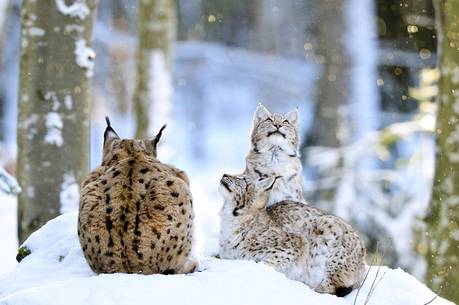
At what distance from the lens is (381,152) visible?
1308 centimetres

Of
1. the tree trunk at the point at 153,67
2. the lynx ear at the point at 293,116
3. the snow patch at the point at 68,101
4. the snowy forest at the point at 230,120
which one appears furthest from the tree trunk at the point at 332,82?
the lynx ear at the point at 293,116

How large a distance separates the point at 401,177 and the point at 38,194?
7120 millimetres

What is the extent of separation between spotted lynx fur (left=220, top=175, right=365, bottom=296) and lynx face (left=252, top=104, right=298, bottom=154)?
849mm

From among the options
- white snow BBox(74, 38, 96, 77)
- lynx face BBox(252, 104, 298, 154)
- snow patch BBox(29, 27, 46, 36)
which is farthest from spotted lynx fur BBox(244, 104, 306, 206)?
snow patch BBox(29, 27, 46, 36)

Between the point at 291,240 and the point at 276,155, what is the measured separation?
1.26 m

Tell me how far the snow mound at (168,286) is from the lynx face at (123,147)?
66cm

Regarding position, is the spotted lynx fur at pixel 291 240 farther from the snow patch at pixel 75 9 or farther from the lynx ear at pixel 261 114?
the snow patch at pixel 75 9

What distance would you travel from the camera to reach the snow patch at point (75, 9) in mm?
8523

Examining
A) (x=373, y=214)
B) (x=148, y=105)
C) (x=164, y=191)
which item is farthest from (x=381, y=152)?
(x=164, y=191)

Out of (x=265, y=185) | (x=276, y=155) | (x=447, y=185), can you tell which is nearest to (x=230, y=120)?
(x=447, y=185)

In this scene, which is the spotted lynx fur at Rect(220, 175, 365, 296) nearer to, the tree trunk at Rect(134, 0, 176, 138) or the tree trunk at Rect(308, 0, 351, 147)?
the tree trunk at Rect(134, 0, 176, 138)

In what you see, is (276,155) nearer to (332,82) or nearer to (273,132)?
(273,132)

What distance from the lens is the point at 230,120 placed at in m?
24.0

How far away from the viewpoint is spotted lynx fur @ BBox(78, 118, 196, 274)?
5621 millimetres
